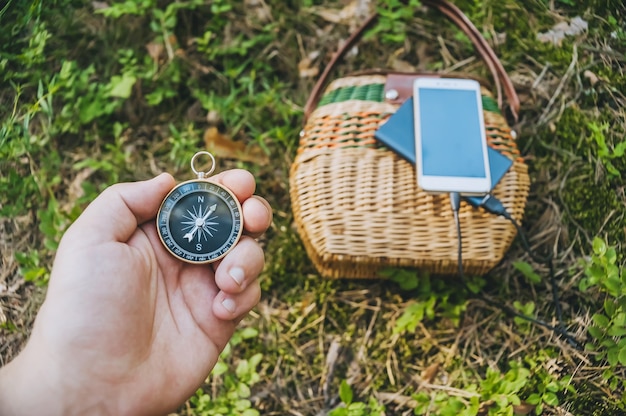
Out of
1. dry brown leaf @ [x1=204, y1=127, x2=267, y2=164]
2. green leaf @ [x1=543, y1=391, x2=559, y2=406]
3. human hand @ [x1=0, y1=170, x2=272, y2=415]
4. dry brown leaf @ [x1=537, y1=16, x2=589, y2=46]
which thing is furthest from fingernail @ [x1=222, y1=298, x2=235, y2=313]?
dry brown leaf @ [x1=537, y1=16, x2=589, y2=46]

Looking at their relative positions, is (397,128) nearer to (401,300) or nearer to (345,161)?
(345,161)

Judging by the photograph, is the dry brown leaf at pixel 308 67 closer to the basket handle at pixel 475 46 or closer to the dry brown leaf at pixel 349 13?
the dry brown leaf at pixel 349 13

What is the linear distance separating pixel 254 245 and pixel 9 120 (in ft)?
4.67

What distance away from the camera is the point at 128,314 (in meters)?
1.79

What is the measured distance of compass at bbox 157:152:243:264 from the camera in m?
1.93

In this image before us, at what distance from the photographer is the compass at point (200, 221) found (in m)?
1.93

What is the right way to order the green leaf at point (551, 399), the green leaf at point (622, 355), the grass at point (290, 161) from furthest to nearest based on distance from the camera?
the grass at point (290, 161) → the green leaf at point (551, 399) → the green leaf at point (622, 355)

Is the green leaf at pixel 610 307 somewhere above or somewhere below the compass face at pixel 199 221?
below

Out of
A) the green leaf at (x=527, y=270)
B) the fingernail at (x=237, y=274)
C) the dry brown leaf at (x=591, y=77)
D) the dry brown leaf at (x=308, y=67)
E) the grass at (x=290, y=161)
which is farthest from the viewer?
the dry brown leaf at (x=308, y=67)

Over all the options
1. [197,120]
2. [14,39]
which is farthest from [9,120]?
[197,120]

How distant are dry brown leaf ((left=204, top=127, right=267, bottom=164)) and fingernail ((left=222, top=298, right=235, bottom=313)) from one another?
4.31ft

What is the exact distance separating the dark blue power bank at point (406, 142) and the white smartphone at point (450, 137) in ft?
0.10

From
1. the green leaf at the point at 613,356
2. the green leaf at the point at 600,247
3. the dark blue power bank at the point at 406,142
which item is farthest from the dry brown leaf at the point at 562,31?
the green leaf at the point at 613,356

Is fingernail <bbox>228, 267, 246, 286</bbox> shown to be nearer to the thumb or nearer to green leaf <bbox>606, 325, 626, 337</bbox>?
the thumb
